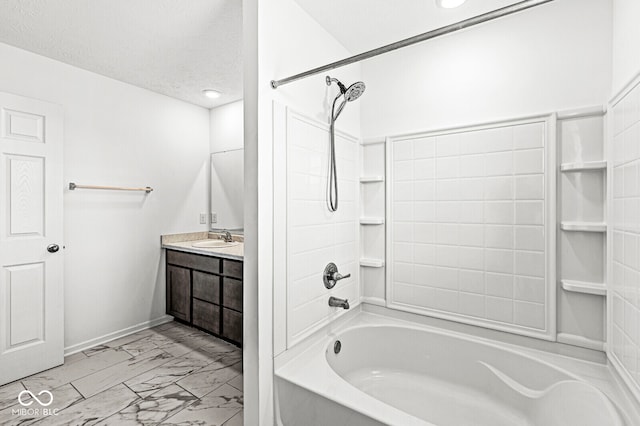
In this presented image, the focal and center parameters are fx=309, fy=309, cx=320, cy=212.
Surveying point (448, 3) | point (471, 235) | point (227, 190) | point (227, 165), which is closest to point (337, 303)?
point (471, 235)

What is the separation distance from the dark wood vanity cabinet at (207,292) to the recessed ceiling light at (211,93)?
1.65 metres

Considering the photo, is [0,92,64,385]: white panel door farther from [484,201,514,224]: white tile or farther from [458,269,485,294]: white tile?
[484,201,514,224]: white tile

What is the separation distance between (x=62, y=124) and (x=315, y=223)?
2217 millimetres

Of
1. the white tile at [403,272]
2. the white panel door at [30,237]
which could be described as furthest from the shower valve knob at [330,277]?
the white panel door at [30,237]

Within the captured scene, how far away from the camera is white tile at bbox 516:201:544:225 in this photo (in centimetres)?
171

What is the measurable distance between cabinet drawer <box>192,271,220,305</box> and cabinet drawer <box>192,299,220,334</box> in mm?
53

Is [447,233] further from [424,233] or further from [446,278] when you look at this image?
[446,278]

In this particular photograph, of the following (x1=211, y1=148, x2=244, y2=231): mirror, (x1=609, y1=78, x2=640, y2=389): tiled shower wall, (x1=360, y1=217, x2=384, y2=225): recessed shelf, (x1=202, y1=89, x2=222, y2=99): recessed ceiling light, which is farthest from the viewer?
(x1=211, y1=148, x2=244, y2=231): mirror

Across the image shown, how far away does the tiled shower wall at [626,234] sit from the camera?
47.4 inches

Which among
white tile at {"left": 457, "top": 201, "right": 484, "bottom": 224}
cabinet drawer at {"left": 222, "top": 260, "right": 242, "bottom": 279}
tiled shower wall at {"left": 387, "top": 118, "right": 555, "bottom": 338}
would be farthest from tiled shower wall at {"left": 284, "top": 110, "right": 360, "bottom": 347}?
cabinet drawer at {"left": 222, "top": 260, "right": 242, "bottom": 279}

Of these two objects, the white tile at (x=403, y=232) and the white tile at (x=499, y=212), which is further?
the white tile at (x=403, y=232)

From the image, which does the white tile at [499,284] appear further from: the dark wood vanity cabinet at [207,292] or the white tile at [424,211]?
the dark wood vanity cabinet at [207,292]

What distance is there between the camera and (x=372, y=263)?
2275 mm

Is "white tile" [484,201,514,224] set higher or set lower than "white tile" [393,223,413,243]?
higher
